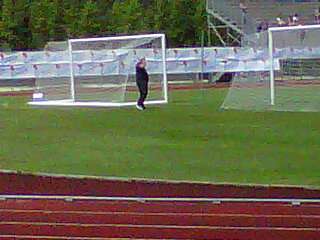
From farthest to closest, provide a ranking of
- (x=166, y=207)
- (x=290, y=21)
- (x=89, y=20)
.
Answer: (x=89, y=20) < (x=290, y=21) < (x=166, y=207)

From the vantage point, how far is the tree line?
6256 centimetres

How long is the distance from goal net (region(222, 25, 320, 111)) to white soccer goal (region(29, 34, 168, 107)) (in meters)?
3.13

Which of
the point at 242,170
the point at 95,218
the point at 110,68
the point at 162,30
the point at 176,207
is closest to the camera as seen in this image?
the point at 95,218

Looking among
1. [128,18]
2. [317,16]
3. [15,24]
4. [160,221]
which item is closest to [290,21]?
[317,16]

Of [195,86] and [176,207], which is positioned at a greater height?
[176,207]

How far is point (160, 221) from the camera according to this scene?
9.81 meters

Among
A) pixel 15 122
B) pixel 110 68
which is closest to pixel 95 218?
pixel 15 122

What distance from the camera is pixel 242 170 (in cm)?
1638

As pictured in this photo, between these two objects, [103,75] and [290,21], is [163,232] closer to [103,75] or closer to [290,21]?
[103,75]

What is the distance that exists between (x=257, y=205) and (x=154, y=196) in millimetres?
2579

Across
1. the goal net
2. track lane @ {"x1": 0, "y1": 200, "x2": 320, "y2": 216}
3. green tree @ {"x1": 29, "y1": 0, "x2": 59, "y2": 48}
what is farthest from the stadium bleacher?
track lane @ {"x1": 0, "y1": 200, "x2": 320, "y2": 216}

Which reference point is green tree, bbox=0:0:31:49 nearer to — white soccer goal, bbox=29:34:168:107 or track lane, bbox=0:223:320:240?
white soccer goal, bbox=29:34:168:107

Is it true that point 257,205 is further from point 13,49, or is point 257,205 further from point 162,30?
point 13,49

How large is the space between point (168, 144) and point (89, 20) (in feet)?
140
